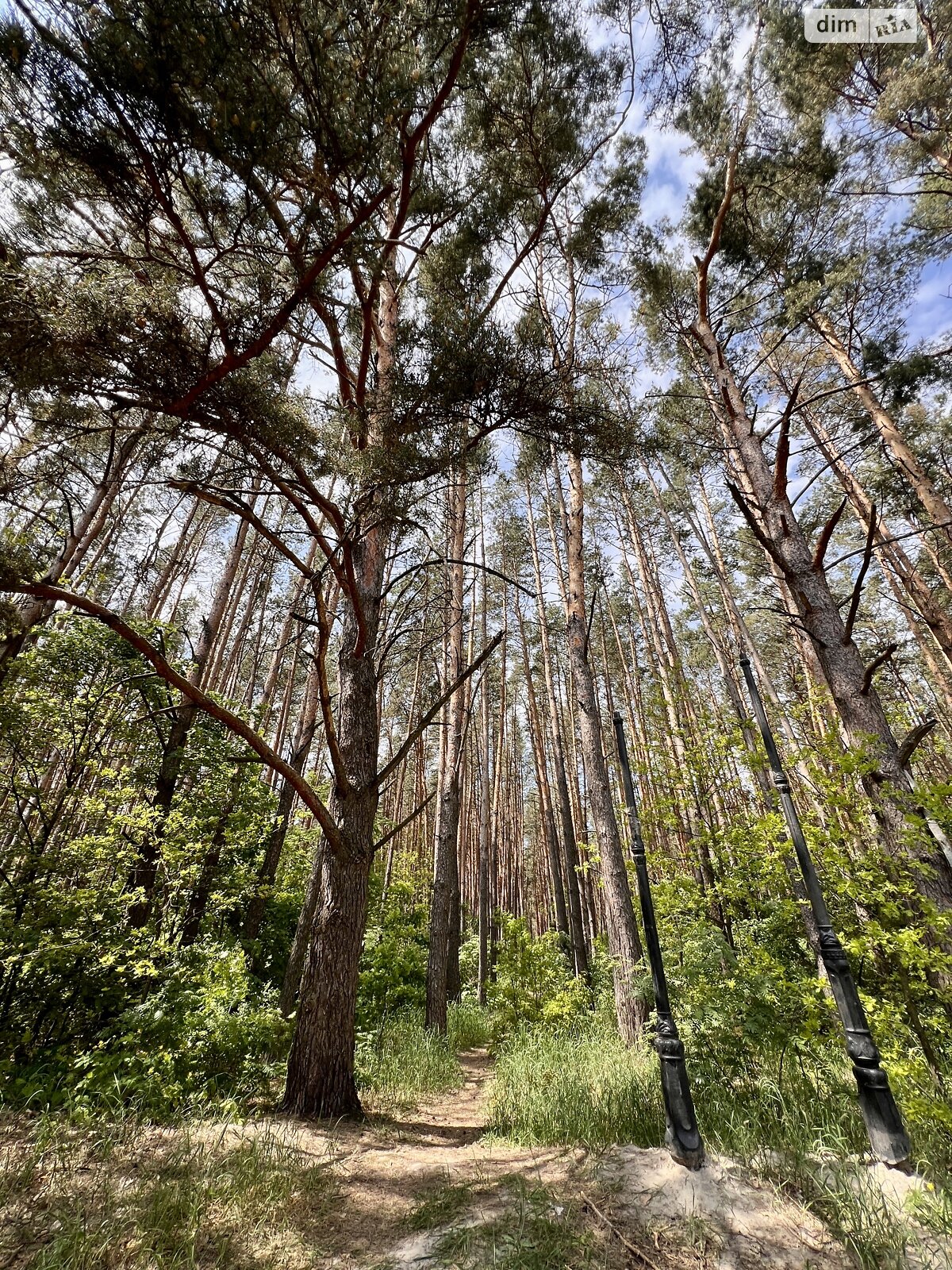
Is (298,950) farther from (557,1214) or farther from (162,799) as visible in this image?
(557,1214)

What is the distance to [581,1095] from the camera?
376 cm

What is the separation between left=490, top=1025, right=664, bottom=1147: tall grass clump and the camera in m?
3.29

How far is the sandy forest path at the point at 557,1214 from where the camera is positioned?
1.97 m

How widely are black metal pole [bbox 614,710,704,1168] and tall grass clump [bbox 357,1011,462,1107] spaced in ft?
9.39

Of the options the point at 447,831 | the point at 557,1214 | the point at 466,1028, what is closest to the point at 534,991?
the point at 466,1028

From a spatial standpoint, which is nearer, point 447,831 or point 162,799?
point 162,799

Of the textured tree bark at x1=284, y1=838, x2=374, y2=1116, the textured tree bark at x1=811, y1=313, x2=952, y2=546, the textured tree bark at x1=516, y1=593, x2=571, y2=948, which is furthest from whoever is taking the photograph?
the textured tree bark at x1=516, y1=593, x2=571, y2=948

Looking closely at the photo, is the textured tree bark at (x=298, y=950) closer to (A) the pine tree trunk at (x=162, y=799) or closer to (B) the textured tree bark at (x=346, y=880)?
(B) the textured tree bark at (x=346, y=880)

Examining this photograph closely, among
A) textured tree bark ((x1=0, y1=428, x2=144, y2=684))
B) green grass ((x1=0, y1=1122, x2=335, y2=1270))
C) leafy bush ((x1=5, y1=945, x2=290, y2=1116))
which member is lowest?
green grass ((x1=0, y1=1122, x2=335, y2=1270))

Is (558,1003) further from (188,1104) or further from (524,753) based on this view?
(524,753)

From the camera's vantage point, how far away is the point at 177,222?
2436 millimetres

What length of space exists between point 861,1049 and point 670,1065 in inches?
36.5

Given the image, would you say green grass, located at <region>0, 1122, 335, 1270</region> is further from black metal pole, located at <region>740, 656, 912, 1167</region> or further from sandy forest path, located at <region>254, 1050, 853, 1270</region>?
black metal pole, located at <region>740, 656, 912, 1167</region>

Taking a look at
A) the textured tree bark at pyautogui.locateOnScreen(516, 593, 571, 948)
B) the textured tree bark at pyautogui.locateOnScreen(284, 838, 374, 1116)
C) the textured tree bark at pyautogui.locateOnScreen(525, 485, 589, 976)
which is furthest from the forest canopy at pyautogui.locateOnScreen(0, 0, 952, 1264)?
the textured tree bark at pyautogui.locateOnScreen(516, 593, 571, 948)
